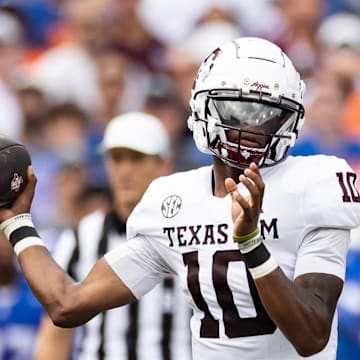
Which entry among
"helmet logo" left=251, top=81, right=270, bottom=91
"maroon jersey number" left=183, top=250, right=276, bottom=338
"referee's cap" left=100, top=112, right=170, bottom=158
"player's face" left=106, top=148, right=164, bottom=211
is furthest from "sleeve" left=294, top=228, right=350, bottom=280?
"referee's cap" left=100, top=112, right=170, bottom=158

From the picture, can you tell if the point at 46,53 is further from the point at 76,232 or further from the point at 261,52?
the point at 261,52

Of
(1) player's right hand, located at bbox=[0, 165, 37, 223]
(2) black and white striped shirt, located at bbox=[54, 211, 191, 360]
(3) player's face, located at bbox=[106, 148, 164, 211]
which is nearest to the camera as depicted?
(1) player's right hand, located at bbox=[0, 165, 37, 223]

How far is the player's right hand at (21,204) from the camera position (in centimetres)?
334

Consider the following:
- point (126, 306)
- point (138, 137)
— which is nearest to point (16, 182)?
point (126, 306)

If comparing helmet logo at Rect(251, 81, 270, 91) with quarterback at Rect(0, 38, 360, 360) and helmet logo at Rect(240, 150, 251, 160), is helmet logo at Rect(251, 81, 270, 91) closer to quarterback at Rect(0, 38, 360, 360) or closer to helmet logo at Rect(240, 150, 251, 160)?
quarterback at Rect(0, 38, 360, 360)

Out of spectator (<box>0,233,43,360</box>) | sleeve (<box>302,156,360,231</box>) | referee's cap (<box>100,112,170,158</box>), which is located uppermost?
referee's cap (<box>100,112,170,158</box>)

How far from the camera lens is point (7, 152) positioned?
333 centimetres

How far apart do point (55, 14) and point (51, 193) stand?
5.38 ft

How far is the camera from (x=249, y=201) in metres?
2.76

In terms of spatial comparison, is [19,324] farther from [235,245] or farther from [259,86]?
[259,86]

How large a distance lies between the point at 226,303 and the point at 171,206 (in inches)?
12.4

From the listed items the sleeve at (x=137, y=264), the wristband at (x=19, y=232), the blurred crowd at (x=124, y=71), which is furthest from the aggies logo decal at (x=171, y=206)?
the blurred crowd at (x=124, y=71)

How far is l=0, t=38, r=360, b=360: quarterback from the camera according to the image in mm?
3016

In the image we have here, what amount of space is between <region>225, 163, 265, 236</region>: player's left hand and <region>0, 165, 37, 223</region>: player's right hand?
0.75 meters
